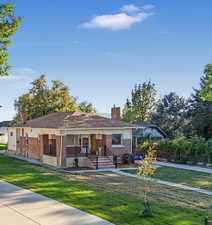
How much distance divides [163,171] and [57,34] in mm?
13009

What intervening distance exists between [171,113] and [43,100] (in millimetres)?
21567

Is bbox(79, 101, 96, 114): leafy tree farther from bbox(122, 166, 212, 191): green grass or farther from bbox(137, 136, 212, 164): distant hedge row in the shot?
bbox(122, 166, 212, 191): green grass

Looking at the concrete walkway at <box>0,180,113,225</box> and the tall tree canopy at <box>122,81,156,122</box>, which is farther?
the tall tree canopy at <box>122,81,156,122</box>

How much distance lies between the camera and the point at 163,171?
2247 cm

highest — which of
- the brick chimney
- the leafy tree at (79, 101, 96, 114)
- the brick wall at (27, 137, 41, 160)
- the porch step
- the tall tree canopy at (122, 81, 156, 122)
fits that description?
the tall tree canopy at (122, 81, 156, 122)

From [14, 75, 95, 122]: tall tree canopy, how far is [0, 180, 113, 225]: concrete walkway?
92.6ft

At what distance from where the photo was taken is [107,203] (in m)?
12.4

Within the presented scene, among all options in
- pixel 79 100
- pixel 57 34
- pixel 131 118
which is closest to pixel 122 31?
pixel 57 34

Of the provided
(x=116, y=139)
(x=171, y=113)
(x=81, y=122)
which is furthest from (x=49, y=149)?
(x=171, y=113)

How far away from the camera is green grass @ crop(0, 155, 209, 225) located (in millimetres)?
10438

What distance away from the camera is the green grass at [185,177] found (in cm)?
1797

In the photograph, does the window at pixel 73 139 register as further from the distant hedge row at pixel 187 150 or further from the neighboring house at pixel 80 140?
the distant hedge row at pixel 187 150

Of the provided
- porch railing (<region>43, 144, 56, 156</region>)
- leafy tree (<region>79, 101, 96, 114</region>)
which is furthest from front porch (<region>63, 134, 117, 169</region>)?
leafy tree (<region>79, 101, 96, 114</region>)

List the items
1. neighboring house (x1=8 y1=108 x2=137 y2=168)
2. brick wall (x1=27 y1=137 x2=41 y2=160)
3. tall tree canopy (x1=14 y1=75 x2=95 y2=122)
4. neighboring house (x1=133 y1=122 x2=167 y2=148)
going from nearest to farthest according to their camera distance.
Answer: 1. neighboring house (x1=8 y1=108 x2=137 y2=168)
2. brick wall (x1=27 y1=137 x2=41 y2=160)
3. neighboring house (x1=133 y1=122 x2=167 y2=148)
4. tall tree canopy (x1=14 y1=75 x2=95 y2=122)
